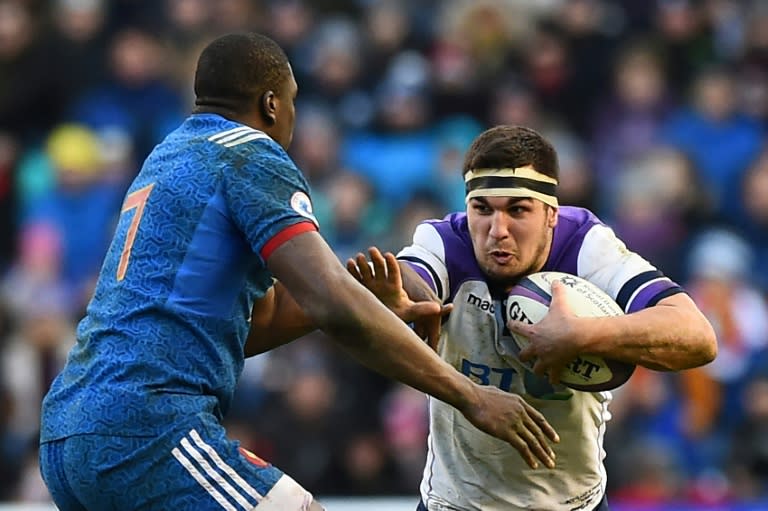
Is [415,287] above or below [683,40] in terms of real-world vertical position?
below

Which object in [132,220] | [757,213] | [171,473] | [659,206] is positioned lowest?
[171,473]

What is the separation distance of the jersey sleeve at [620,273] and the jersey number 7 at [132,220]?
1.65 m

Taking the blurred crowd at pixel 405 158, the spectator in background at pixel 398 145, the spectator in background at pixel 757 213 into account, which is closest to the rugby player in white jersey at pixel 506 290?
the blurred crowd at pixel 405 158

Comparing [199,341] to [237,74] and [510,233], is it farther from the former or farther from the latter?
[510,233]

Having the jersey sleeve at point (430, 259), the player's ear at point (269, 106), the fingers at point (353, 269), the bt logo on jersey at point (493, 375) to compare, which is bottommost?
the bt logo on jersey at point (493, 375)

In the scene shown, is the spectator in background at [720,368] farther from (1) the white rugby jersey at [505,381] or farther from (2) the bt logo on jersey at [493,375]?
(2) the bt logo on jersey at [493,375]

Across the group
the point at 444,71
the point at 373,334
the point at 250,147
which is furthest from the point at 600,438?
the point at 444,71

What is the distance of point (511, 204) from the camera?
5.28 meters

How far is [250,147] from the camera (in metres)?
4.58

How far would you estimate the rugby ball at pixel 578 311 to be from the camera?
5043mm

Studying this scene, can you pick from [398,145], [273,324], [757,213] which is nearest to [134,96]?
[398,145]

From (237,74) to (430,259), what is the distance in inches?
42.8

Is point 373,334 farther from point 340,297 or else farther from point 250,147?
point 250,147

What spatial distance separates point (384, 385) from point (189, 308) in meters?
5.68
